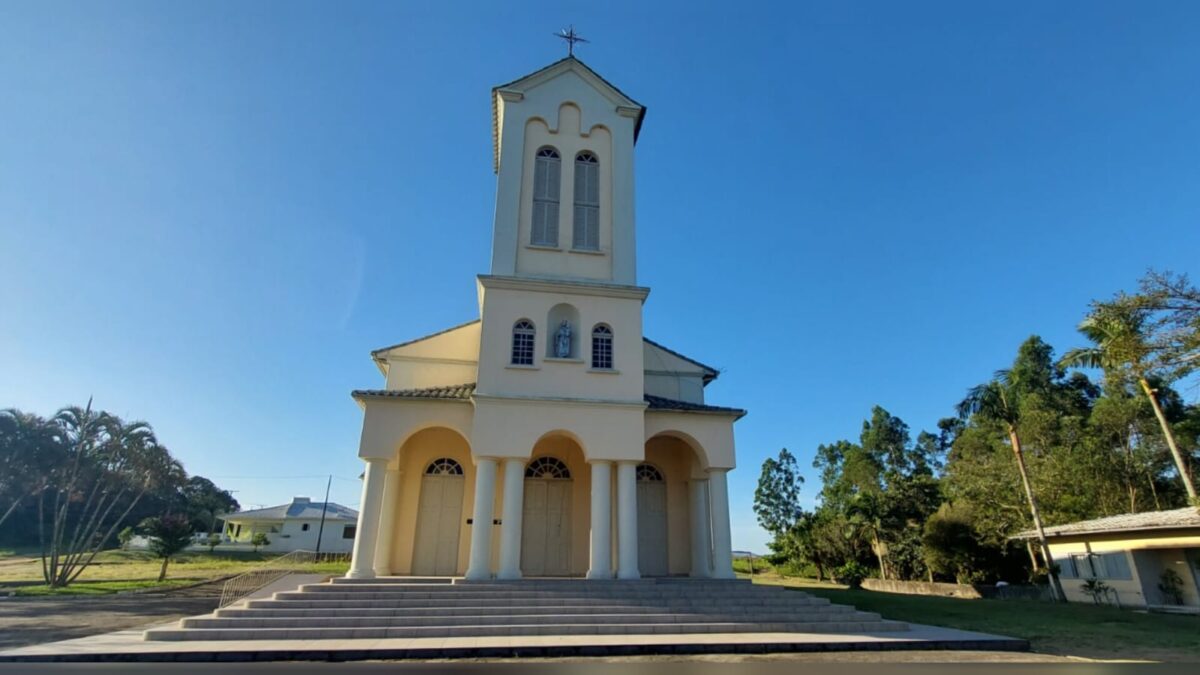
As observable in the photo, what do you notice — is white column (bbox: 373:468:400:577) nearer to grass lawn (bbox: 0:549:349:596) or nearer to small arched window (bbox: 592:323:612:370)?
small arched window (bbox: 592:323:612:370)

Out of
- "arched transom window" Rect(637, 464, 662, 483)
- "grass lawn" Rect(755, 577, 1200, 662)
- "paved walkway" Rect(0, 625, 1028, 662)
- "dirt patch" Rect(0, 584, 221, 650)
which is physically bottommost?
"dirt patch" Rect(0, 584, 221, 650)

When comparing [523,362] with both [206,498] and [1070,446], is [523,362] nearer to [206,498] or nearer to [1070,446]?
[1070,446]

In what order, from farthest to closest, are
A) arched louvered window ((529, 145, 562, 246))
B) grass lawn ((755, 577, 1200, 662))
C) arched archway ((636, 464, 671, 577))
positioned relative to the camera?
arched louvered window ((529, 145, 562, 246)) → arched archway ((636, 464, 671, 577)) → grass lawn ((755, 577, 1200, 662))

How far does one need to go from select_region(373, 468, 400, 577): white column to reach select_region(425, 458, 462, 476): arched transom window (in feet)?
3.50

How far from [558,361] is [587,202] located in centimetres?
591

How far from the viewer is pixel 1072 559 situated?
25906mm

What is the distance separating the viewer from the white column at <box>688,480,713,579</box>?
55.9 feet

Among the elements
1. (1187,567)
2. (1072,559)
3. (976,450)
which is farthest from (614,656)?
(976,450)

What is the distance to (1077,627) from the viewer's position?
14461 millimetres

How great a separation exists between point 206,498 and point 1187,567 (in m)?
69.9

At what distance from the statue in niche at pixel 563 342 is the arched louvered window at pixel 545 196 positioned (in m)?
3.00

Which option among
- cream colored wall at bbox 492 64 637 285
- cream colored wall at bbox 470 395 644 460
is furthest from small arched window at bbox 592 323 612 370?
cream colored wall at bbox 492 64 637 285

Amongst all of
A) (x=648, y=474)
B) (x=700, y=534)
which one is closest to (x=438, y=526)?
(x=648, y=474)

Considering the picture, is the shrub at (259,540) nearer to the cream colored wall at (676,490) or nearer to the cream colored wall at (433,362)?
the cream colored wall at (433,362)
